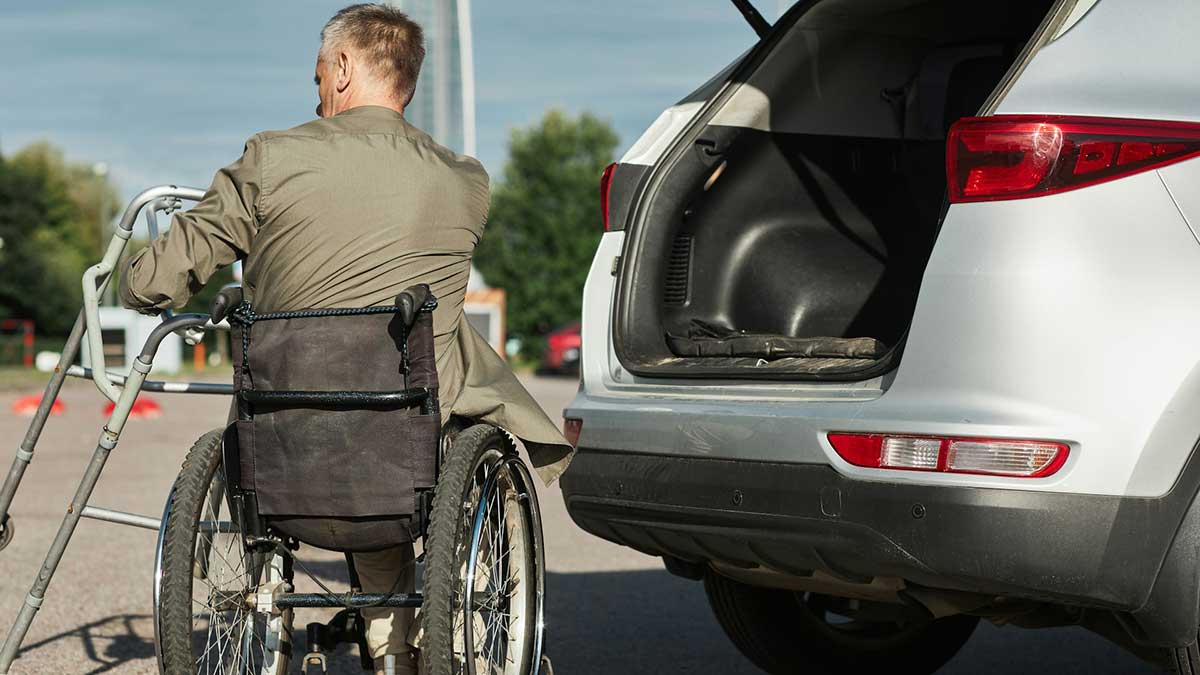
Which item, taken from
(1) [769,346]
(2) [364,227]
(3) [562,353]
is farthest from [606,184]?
(3) [562,353]

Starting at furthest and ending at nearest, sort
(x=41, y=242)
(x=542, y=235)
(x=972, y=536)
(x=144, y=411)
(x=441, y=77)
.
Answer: (x=441, y=77) < (x=41, y=242) < (x=542, y=235) < (x=144, y=411) < (x=972, y=536)

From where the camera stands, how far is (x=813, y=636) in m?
4.95

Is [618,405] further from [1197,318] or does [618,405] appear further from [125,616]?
[125,616]

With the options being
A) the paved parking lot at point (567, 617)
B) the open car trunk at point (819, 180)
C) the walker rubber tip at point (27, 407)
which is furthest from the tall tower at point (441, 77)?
the open car trunk at point (819, 180)

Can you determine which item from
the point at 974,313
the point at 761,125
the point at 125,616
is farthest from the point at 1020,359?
the point at 125,616

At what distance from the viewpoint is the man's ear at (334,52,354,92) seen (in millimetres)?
3693

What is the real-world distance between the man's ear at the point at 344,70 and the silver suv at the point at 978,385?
1152 millimetres

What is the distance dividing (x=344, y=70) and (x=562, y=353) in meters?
30.2

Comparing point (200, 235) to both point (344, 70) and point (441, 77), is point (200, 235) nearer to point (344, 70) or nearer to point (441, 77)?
point (344, 70)

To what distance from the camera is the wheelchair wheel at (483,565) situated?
3305 millimetres

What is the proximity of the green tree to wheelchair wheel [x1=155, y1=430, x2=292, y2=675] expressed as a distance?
53811 millimetres

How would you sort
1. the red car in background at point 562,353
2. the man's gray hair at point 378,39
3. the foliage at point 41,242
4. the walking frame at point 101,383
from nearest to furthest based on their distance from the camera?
the man's gray hair at point 378,39, the walking frame at point 101,383, the red car in background at point 562,353, the foliage at point 41,242

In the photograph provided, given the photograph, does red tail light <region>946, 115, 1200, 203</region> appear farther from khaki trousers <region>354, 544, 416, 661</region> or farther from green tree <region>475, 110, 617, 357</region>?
green tree <region>475, 110, 617, 357</region>

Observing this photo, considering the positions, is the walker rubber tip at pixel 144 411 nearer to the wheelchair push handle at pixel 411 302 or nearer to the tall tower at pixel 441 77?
the wheelchair push handle at pixel 411 302
